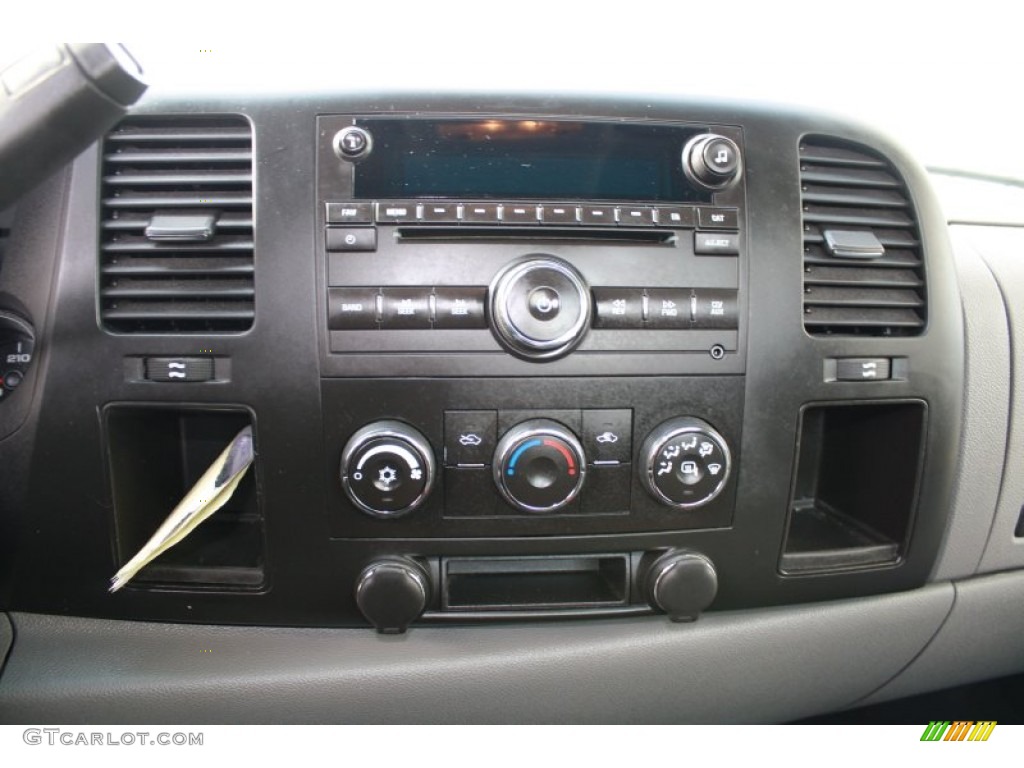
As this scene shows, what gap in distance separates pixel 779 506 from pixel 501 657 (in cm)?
52

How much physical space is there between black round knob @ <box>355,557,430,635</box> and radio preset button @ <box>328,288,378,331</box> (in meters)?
0.37

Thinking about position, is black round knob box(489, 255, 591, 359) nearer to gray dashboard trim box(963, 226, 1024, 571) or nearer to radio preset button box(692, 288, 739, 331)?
radio preset button box(692, 288, 739, 331)

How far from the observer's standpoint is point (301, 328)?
101cm

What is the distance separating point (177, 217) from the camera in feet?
3.31

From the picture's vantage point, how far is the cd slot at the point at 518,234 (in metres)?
1.00

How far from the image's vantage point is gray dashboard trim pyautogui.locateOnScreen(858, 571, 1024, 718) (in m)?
1.40

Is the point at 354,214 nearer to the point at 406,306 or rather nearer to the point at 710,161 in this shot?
the point at 406,306

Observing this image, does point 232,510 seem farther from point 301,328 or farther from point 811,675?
point 811,675

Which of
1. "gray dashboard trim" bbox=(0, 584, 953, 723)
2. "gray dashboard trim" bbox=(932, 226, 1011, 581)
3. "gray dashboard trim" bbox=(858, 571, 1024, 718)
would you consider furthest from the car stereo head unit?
"gray dashboard trim" bbox=(858, 571, 1024, 718)

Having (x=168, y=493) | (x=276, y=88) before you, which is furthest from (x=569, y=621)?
(x=276, y=88)

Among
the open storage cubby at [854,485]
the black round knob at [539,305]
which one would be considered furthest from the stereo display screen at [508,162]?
the open storage cubby at [854,485]

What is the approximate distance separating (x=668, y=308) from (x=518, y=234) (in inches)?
9.8

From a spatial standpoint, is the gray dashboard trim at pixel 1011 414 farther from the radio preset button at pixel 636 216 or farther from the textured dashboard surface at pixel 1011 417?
the radio preset button at pixel 636 216
